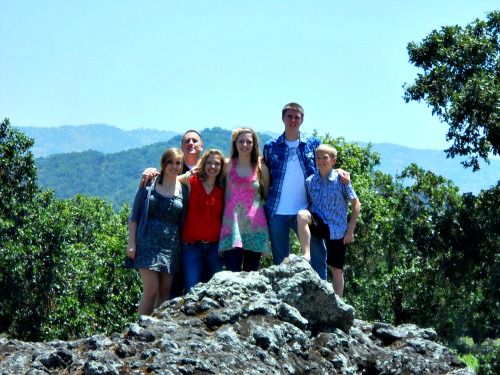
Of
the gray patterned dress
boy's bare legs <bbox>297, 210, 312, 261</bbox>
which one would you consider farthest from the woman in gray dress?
boy's bare legs <bbox>297, 210, 312, 261</bbox>

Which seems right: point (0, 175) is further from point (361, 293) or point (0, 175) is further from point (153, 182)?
point (153, 182)

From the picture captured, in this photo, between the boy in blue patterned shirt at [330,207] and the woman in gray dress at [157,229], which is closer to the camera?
the woman in gray dress at [157,229]

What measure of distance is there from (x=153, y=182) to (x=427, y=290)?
20.5m

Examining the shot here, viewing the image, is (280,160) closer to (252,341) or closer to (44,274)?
(252,341)

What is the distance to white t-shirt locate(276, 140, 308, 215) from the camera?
923 cm

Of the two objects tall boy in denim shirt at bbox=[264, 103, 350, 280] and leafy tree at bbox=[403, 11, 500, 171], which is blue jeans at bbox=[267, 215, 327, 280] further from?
leafy tree at bbox=[403, 11, 500, 171]

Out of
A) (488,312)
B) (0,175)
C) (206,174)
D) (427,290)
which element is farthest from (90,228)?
(206,174)

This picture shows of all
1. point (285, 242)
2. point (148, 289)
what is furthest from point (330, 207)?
point (148, 289)

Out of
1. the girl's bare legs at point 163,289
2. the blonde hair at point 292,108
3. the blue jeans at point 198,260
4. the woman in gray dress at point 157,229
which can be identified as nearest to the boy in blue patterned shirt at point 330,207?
the blonde hair at point 292,108

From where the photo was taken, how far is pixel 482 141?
21250 millimetres

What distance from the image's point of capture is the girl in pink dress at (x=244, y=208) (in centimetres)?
905

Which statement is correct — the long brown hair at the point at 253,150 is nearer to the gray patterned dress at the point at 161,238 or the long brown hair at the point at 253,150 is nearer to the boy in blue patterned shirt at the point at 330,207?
the boy in blue patterned shirt at the point at 330,207

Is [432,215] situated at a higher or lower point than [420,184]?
lower

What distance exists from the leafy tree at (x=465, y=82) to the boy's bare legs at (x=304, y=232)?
12.9 meters
